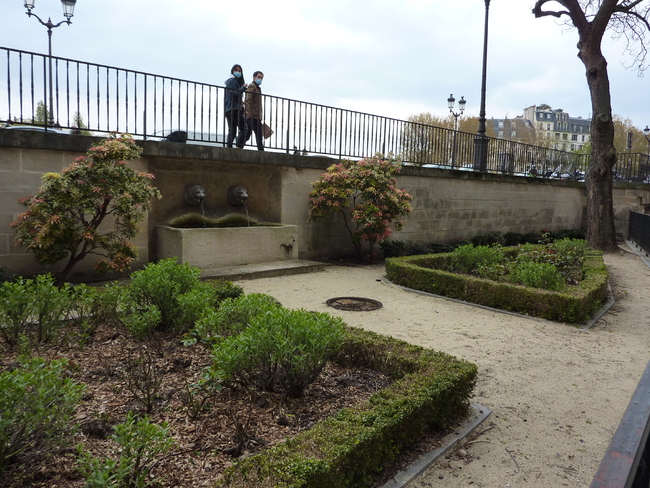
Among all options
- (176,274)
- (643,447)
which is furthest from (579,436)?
Answer: (176,274)

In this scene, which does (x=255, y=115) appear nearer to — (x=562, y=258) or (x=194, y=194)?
(x=194, y=194)

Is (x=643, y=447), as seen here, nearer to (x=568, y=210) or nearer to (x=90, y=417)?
(x=90, y=417)

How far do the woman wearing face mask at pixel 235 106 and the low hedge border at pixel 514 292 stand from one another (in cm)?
399

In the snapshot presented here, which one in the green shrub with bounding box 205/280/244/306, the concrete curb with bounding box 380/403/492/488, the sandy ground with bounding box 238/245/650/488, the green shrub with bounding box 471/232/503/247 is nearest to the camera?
the concrete curb with bounding box 380/403/492/488

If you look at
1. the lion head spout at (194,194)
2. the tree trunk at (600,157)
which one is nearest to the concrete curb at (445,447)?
the lion head spout at (194,194)

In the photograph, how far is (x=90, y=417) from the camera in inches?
114

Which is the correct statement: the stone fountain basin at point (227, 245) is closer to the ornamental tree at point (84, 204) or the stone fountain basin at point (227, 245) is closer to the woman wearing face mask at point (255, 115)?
the ornamental tree at point (84, 204)

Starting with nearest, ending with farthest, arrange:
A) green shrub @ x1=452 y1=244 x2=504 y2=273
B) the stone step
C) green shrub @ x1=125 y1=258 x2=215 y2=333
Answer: green shrub @ x1=125 y1=258 x2=215 y2=333
the stone step
green shrub @ x1=452 y1=244 x2=504 y2=273

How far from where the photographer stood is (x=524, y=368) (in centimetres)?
466

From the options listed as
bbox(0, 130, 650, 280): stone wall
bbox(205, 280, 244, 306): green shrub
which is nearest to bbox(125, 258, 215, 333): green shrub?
bbox(205, 280, 244, 306): green shrub

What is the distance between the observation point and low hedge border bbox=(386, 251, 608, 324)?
6.37 metres

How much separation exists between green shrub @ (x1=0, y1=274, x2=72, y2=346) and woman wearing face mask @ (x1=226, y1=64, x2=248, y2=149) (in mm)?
Result: 6162

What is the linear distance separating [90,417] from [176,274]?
2009 millimetres

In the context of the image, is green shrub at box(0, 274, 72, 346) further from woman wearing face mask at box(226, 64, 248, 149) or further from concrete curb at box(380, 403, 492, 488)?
woman wearing face mask at box(226, 64, 248, 149)
